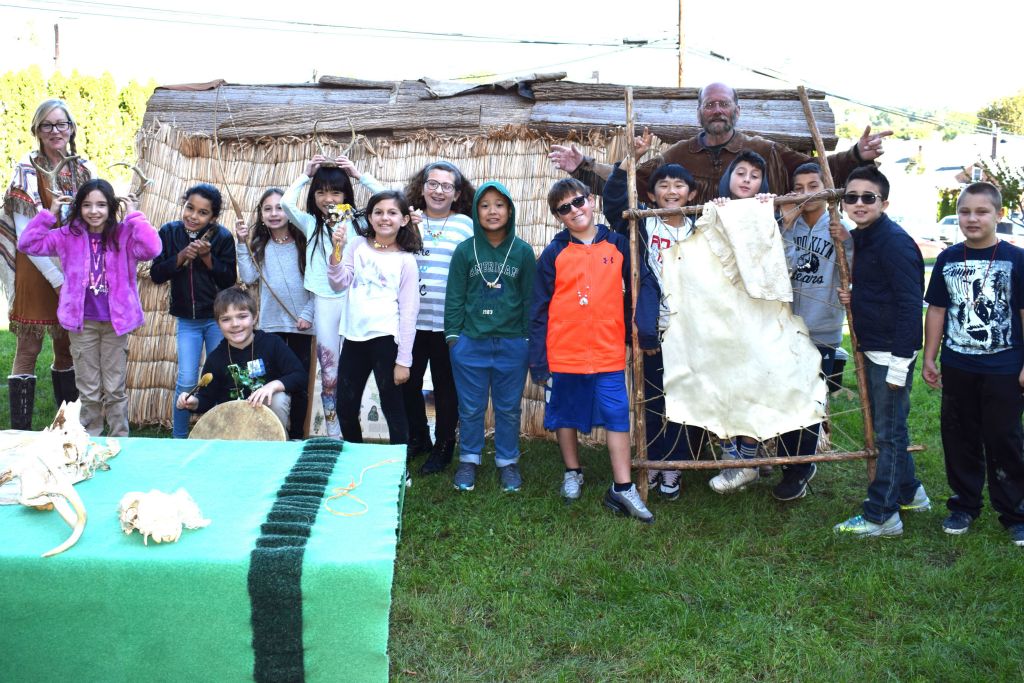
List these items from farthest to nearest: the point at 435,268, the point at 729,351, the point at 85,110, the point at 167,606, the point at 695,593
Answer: the point at 85,110, the point at 435,268, the point at 729,351, the point at 695,593, the point at 167,606

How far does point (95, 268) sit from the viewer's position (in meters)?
4.95

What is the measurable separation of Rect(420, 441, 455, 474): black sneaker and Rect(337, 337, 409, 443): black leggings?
1.12ft

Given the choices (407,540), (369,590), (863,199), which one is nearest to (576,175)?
(863,199)

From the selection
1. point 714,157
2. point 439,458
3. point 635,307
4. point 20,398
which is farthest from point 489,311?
point 20,398

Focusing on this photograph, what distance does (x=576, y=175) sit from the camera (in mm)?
5168

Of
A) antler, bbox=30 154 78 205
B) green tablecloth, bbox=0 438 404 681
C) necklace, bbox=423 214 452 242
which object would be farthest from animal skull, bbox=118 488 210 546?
antler, bbox=30 154 78 205

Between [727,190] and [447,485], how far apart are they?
2.16 m

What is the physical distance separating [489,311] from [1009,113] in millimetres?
50725

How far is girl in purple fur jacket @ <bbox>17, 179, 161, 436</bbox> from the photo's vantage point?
4887mm

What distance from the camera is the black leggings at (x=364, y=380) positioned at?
15.9ft

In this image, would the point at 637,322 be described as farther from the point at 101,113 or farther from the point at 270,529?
Result: the point at 101,113

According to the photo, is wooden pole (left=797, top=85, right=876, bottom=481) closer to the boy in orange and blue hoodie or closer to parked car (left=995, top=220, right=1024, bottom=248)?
the boy in orange and blue hoodie

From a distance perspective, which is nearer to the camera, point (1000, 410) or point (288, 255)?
point (1000, 410)

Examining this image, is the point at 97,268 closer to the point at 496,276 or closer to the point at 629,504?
the point at 496,276
